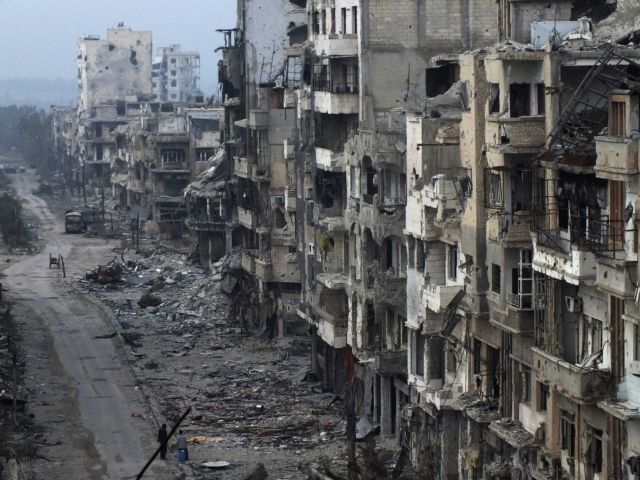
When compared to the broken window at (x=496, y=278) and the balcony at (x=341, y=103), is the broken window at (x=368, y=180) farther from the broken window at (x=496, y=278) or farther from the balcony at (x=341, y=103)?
the broken window at (x=496, y=278)

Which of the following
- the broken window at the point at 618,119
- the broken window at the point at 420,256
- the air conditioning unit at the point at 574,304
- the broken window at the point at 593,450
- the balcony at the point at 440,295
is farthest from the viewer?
the broken window at the point at 420,256

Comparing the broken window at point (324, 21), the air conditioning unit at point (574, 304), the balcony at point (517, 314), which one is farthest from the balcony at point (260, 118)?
the air conditioning unit at point (574, 304)

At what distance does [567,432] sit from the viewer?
3325 centimetres

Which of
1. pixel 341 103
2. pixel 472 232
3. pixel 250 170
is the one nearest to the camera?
pixel 472 232

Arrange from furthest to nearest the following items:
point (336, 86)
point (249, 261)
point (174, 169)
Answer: point (174, 169) < point (249, 261) < point (336, 86)

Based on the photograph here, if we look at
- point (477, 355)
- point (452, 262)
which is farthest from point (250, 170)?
point (477, 355)

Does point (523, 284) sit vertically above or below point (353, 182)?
below

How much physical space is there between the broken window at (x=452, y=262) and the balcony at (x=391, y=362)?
530 cm

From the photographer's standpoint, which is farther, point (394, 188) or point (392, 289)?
point (392, 289)

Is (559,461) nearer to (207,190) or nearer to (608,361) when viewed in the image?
(608,361)

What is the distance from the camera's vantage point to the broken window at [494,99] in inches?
1393

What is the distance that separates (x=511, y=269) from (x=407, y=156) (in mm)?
8170

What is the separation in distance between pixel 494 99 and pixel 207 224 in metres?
53.4

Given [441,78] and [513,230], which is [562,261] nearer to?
[513,230]
